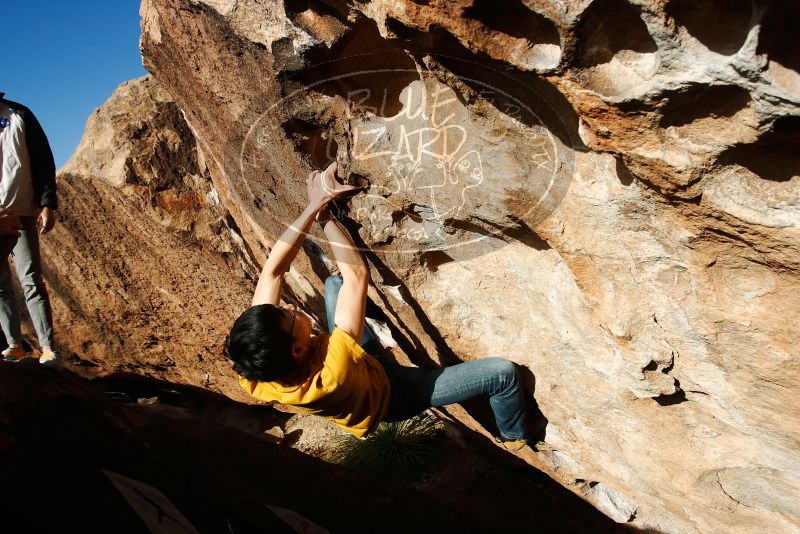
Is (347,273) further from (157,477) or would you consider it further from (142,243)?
(142,243)

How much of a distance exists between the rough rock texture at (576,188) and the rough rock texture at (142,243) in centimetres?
48

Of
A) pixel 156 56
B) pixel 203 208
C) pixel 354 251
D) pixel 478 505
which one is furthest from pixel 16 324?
pixel 478 505

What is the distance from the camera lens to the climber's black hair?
1945mm

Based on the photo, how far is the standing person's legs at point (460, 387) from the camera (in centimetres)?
247

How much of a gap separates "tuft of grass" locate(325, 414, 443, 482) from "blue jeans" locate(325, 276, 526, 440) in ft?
6.75

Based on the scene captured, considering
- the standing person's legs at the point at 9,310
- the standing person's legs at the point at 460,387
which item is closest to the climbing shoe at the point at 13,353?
the standing person's legs at the point at 9,310

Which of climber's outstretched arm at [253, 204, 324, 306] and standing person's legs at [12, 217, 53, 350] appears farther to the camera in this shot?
standing person's legs at [12, 217, 53, 350]

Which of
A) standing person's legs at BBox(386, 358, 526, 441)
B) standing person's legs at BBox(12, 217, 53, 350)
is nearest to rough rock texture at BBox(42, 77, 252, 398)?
standing person's legs at BBox(12, 217, 53, 350)

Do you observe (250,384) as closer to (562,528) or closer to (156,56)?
(156,56)

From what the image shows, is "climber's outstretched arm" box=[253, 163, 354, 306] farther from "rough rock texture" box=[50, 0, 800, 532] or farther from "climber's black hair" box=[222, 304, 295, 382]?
"climber's black hair" box=[222, 304, 295, 382]

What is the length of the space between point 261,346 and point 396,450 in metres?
3.04

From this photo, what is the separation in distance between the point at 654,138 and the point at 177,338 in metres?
3.85

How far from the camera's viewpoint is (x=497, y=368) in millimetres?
2469

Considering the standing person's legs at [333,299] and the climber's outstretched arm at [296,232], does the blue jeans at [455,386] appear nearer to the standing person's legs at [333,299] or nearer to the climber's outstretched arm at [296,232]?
the standing person's legs at [333,299]
